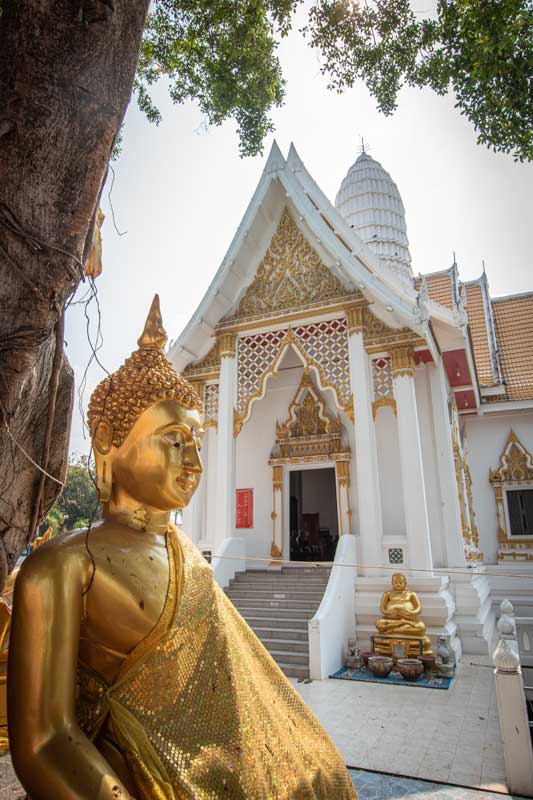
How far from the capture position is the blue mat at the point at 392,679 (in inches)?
192

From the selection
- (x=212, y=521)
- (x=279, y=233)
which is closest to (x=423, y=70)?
(x=279, y=233)

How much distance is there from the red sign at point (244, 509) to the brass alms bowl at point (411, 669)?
3.97 meters

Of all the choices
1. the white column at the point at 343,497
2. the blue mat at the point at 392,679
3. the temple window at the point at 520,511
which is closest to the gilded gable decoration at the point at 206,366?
the white column at the point at 343,497

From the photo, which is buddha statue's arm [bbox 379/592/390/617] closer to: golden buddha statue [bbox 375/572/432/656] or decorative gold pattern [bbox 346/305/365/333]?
golden buddha statue [bbox 375/572/432/656]

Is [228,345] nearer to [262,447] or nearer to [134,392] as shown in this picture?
[262,447]

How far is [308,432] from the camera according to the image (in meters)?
8.60

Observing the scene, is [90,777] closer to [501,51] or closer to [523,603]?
[501,51]

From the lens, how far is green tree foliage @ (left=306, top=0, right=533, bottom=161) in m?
3.38

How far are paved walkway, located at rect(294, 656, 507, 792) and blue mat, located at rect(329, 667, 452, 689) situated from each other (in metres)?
0.10

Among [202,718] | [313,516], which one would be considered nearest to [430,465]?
[313,516]

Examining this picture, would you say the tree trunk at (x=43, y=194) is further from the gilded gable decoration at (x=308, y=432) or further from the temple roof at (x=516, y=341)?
the temple roof at (x=516, y=341)

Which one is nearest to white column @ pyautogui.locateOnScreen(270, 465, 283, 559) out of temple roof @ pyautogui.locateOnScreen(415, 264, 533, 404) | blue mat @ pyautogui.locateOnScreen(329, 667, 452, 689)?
blue mat @ pyautogui.locateOnScreen(329, 667, 452, 689)

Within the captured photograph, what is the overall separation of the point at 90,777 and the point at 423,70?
4677mm

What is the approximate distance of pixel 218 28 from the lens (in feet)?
13.9
